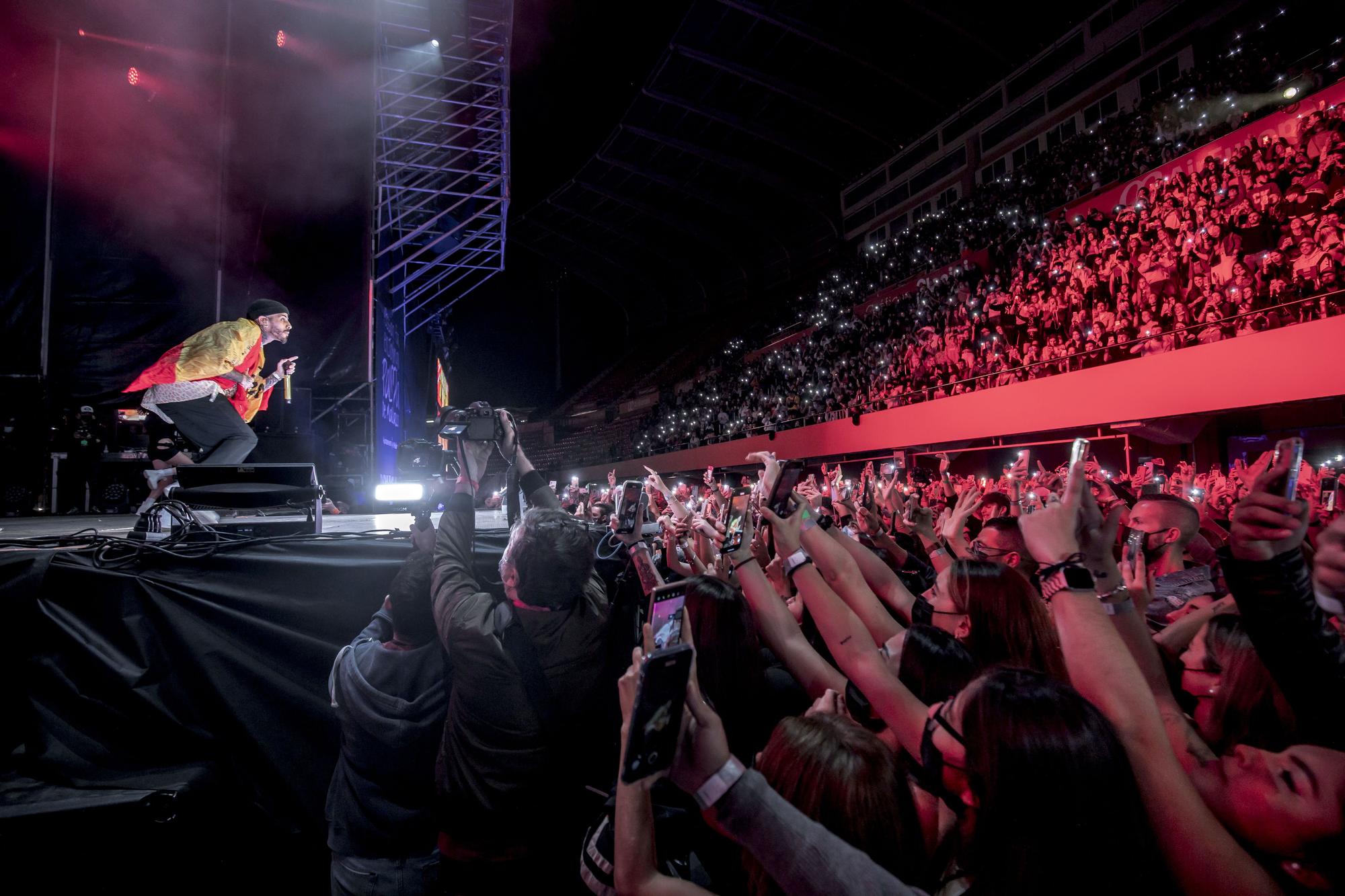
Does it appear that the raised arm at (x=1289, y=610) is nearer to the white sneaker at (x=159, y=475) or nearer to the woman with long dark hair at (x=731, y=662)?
the woman with long dark hair at (x=731, y=662)

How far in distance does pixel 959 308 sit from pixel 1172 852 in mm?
11851

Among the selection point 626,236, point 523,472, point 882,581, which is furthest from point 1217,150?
point 626,236

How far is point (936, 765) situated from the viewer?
1.23m

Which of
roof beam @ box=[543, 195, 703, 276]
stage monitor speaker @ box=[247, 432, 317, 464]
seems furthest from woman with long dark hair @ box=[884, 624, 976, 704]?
roof beam @ box=[543, 195, 703, 276]

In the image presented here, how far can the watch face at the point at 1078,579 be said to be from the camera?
1.36 meters

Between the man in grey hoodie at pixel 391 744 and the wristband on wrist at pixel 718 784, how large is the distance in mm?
1269

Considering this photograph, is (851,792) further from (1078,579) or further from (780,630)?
(780,630)

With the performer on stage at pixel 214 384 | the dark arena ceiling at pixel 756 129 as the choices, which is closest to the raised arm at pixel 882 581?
the performer on stage at pixel 214 384

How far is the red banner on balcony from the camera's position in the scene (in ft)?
25.6

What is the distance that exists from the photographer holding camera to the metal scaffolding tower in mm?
7830

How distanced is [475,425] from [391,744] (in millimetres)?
1045

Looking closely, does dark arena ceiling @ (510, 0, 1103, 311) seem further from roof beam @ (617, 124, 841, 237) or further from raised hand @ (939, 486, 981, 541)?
raised hand @ (939, 486, 981, 541)

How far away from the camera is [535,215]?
2914 cm


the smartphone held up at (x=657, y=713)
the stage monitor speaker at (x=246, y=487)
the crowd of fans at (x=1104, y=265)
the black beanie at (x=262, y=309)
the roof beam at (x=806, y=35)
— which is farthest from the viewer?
the roof beam at (x=806, y=35)
